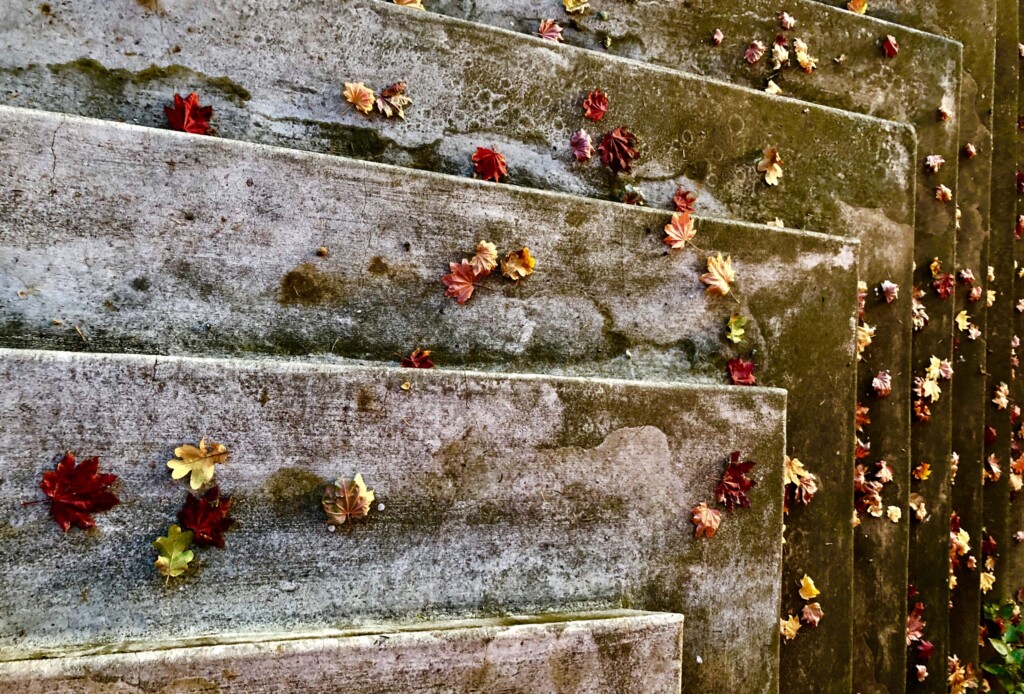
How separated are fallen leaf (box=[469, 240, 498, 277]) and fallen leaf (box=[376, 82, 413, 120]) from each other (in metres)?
0.75

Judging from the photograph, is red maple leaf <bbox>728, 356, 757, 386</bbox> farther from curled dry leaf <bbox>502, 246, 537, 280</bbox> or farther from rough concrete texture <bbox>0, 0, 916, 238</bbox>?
curled dry leaf <bbox>502, 246, 537, 280</bbox>

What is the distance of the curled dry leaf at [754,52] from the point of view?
341 cm

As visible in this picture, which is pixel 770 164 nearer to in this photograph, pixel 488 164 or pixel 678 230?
pixel 678 230

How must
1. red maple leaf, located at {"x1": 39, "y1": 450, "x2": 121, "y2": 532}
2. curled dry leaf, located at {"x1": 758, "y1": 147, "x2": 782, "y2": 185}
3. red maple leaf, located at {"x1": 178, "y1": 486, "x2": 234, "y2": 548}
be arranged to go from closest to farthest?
red maple leaf, located at {"x1": 39, "y1": 450, "x2": 121, "y2": 532} → red maple leaf, located at {"x1": 178, "y1": 486, "x2": 234, "y2": 548} → curled dry leaf, located at {"x1": 758, "y1": 147, "x2": 782, "y2": 185}

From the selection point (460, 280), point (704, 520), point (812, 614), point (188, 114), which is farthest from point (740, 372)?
point (188, 114)

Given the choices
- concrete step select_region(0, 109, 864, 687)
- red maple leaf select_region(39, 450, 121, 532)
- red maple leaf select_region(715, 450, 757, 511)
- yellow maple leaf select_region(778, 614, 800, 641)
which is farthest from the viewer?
yellow maple leaf select_region(778, 614, 800, 641)

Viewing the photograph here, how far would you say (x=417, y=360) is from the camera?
8.16 ft

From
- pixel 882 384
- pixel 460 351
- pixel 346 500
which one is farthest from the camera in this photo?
pixel 882 384

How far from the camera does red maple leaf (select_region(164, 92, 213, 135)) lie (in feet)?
8.09

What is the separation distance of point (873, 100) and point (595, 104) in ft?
6.40

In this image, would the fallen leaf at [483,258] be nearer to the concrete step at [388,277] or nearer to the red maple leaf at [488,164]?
the concrete step at [388,277]

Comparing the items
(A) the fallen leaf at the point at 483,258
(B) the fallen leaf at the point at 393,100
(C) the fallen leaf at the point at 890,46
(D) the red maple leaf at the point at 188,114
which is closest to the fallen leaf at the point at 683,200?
(A) the fallen leaf at the point at 483,258

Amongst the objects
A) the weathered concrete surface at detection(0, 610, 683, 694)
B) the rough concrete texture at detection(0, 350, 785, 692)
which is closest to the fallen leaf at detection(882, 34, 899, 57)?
the rough concrete texture at detection(0, 350, 785, 692)

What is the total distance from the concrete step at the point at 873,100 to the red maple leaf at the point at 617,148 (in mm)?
603
